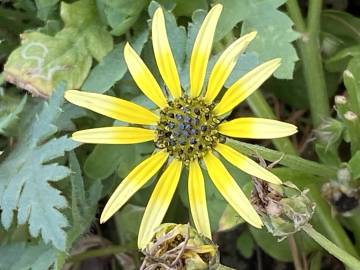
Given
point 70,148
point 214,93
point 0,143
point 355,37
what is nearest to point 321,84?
point 355,37

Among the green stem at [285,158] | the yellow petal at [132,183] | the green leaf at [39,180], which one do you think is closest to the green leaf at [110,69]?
the green leaf at [39,180]

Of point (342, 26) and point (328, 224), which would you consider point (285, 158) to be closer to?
point (328, 224)

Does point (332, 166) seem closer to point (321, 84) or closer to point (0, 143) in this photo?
point (321, 84)

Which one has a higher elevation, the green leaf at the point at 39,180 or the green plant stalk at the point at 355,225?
the green leaf at the point at 39,180

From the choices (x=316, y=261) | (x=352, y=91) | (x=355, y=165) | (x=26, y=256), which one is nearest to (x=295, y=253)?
(x=316, y=261)

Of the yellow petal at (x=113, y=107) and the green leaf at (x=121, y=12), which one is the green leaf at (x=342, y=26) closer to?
the green leaf at (x=121, y=12)
